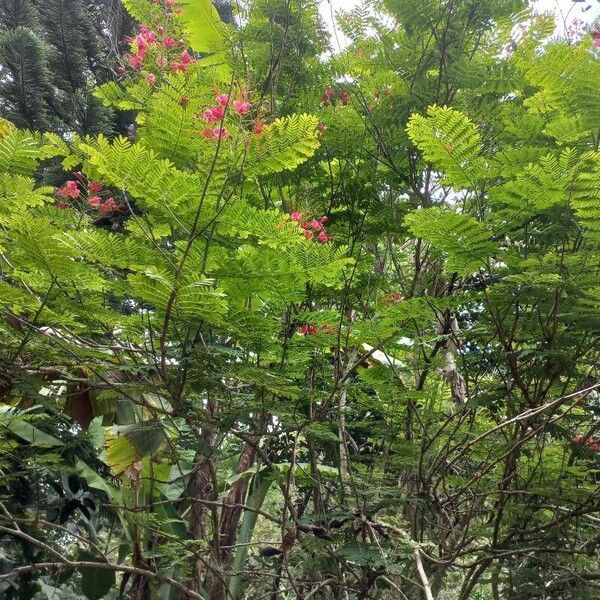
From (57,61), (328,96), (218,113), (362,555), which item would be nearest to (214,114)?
(218,113)

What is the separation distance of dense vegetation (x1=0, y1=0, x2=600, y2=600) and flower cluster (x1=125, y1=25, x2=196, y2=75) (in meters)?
0.01

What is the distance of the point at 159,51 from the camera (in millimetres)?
2322

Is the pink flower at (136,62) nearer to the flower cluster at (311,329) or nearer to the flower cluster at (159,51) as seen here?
the flower cluster at (159,51)

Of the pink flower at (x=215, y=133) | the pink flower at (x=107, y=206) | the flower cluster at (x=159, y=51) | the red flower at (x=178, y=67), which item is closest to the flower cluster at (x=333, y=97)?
the flower cluster at (x=159, y=51)

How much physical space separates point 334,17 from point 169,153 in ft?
4.17

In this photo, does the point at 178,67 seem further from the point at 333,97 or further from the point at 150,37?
the point at 333,97

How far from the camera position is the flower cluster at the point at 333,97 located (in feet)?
9.70

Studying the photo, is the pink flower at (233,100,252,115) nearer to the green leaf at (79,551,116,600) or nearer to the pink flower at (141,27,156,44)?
the pink flower at (141,27,156,44)

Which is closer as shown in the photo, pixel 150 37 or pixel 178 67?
Answer: pixel 178 67

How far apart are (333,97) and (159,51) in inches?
36.9

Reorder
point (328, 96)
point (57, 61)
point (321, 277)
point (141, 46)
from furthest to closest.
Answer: point (57, 61), point (328, 96), point (141, 46), point (321, 277)

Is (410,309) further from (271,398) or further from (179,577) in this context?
(179,577)

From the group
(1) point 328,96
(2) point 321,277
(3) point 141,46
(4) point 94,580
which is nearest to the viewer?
(2) point 321,277

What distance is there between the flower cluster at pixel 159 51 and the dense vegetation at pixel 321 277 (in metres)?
0.01
